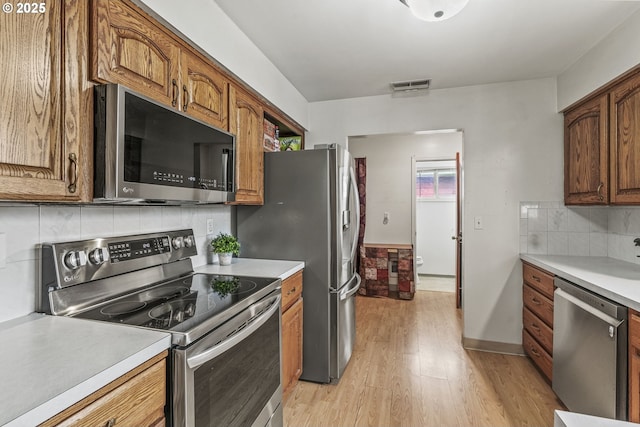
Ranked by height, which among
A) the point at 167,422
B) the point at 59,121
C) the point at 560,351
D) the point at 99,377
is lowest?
the point at 560,351

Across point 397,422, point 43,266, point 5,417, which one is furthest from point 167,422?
point 397,422

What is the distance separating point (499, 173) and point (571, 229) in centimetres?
73

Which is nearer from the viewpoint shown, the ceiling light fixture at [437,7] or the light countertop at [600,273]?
the ceiling light fixture at [437,7]

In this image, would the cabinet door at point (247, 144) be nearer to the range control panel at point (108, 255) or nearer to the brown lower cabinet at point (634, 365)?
the range control panel at point (108, 255)

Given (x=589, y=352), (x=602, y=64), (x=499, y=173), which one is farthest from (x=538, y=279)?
(x=602, y=64)

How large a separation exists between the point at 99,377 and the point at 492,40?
103 inches

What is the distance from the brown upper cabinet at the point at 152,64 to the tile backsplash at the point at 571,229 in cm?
266

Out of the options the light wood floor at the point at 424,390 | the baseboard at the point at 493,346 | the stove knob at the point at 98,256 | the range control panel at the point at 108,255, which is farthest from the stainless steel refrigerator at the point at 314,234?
the baseboard at the point at 493,346

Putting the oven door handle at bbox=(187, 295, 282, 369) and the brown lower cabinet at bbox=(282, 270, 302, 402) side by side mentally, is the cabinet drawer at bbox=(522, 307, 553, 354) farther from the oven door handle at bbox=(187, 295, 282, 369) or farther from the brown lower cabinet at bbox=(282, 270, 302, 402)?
the oven door handle at bbox=(187, 295, 282, 369)

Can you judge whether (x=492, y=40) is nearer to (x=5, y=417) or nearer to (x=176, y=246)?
(x=176, y=246)

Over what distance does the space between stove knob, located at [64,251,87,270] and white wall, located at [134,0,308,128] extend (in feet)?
3.34

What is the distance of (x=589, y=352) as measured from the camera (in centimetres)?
167

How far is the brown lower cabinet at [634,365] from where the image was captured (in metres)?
1.36

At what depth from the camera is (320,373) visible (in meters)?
2.21
